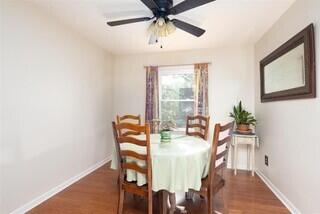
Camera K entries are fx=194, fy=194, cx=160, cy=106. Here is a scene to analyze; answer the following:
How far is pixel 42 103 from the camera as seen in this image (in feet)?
7.75

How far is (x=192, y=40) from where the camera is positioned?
3.30 m

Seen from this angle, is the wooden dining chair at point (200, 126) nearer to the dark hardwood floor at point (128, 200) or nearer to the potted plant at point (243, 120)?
the potted plant at point (243, 120)

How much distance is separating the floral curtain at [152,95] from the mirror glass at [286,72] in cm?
198

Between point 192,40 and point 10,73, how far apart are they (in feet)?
8.47

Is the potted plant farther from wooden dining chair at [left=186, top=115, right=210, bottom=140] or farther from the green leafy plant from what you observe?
wooden dining chair at [left=186, top=115, right=210, bottom=140]

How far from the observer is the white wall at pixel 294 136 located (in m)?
1.76

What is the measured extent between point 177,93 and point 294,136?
87.5 inches

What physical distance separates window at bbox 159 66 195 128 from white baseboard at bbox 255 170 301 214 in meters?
1.63

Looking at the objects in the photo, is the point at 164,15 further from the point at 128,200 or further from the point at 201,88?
the point at 128,200

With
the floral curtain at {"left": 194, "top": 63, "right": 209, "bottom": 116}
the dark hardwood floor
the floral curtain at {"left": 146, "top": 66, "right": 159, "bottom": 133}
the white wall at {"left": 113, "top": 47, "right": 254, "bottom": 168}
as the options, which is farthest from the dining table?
the floral curtain at {"left": 146, "top": 66, "right": 159, "bottom": 133}

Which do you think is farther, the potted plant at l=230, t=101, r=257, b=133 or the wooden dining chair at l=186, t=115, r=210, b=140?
the potted plant at l=230, t=101, r=257, b=133

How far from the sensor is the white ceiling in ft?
7.03

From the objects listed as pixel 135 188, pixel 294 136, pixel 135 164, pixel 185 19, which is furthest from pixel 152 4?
pixel 294 136

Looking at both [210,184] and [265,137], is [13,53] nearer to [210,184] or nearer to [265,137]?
[210,184]
